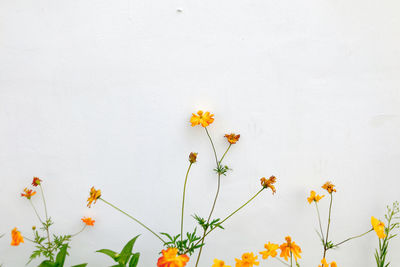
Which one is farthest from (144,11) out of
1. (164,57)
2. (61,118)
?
(61,118)

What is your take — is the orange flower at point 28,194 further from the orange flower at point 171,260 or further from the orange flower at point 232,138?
the orange flower at point 232,138

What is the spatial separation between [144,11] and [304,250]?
1.25 m

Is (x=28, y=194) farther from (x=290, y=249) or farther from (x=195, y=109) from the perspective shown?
(x=290, y=249)

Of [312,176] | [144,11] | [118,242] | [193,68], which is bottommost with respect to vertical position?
[118,242]

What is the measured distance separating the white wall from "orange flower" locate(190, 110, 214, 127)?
2.6 inches

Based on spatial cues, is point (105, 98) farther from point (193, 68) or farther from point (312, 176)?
point (312, 176)

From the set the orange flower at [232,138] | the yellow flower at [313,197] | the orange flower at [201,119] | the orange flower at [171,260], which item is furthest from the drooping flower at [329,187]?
the orange flower at [171,260]

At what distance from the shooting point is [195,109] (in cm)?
114

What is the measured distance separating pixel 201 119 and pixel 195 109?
77mm

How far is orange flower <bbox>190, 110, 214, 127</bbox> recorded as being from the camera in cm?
107

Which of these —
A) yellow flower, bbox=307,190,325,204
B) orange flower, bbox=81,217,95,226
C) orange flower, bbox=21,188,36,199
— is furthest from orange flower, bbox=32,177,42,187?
yellow flower, bbox=307,190,325,204

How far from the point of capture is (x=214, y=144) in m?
1.16

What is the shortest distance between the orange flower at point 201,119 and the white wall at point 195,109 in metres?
0.07

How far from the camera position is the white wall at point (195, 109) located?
3.62ft
